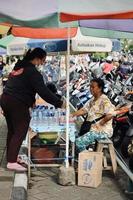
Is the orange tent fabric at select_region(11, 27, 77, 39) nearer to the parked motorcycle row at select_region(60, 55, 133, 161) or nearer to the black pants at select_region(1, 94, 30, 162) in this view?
the black pants at select_region(1, 94, 30, 162)

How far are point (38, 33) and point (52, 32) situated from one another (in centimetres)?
29

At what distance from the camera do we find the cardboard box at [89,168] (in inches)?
271

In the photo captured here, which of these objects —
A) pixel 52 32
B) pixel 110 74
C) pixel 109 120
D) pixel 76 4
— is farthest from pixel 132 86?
pixel 76 4

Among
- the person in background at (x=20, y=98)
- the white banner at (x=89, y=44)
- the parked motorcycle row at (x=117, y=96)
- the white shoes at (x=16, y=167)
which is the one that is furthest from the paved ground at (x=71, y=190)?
the white banner at (x=89, y=44)

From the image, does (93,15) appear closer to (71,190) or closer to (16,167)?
(71,190)

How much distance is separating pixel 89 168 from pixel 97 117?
1.08 m

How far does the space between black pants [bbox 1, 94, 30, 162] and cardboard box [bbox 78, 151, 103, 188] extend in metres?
1.00

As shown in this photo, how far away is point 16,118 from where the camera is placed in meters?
7.24

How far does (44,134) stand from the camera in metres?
7.83

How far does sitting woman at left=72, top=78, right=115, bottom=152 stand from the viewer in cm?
750

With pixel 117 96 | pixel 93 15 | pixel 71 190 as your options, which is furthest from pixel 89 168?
pixel 117 96

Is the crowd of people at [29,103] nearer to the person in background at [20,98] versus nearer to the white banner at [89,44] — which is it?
the person in background at [20,98]

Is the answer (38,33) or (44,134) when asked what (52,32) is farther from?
(44,134)

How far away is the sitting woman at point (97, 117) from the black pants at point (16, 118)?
0.93 metres
